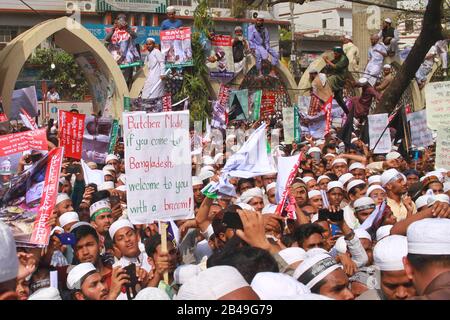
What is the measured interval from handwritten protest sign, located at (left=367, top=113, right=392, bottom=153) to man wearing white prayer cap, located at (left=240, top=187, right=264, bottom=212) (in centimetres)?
462

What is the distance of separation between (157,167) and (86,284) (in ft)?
3.99

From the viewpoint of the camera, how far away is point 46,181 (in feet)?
19.9

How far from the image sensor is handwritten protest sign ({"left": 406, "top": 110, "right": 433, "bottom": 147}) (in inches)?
468

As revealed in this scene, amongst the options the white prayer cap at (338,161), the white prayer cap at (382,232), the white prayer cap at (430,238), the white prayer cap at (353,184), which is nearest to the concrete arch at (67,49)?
the white prayer cap at (338,161)

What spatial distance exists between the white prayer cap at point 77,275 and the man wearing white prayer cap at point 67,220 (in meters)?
1.36

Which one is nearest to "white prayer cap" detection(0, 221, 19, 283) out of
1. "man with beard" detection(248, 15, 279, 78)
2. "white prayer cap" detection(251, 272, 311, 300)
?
"white prayer cap" detection(251, 272, 311, 300)

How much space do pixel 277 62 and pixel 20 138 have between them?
1238cm

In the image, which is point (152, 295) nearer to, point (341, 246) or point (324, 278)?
point (324, 278)

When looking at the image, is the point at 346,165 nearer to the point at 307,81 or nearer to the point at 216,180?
the point at 216,180

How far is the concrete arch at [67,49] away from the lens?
14.3 metres

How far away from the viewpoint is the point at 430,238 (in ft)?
12.9

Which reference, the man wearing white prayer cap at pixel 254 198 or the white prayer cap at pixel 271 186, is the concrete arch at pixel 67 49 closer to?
the white prayer cap at pixel 271 186
